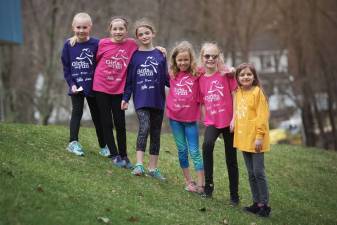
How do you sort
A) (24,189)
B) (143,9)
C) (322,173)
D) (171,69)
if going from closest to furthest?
(24,189) → (171,69) → (322,173) → (143,9)

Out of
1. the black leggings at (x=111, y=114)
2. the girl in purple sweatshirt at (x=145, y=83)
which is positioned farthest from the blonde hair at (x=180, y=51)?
the black leggings at (x=111, y=114)

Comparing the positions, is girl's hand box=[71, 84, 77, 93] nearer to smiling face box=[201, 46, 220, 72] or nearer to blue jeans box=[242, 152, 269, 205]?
smiling face box=[201, 46, 220, 72]

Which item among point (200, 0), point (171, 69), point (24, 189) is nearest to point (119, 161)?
point (171, 69)

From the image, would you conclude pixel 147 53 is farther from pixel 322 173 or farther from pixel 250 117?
pixel 322 173

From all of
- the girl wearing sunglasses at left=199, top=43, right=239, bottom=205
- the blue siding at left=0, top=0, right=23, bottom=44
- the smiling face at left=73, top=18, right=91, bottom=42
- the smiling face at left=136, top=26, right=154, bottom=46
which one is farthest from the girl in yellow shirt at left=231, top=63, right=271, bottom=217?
the blue siding at left=0, top=0, right=23, bottom=44

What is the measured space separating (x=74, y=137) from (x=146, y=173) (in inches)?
49.2

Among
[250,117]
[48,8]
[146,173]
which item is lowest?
[146,173]

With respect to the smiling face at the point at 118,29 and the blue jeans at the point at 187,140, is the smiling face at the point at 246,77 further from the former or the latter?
the smiling face at the point at 118,29

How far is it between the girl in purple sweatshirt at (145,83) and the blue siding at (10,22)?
1513cm

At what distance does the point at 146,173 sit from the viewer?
10.3 metres

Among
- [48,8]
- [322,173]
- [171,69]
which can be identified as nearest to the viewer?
[171,69]

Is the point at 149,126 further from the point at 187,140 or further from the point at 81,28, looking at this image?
the point at 81,28

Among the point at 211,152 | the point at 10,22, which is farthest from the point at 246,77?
the point at 10,22

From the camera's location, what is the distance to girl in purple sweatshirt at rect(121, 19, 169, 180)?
9578mm
